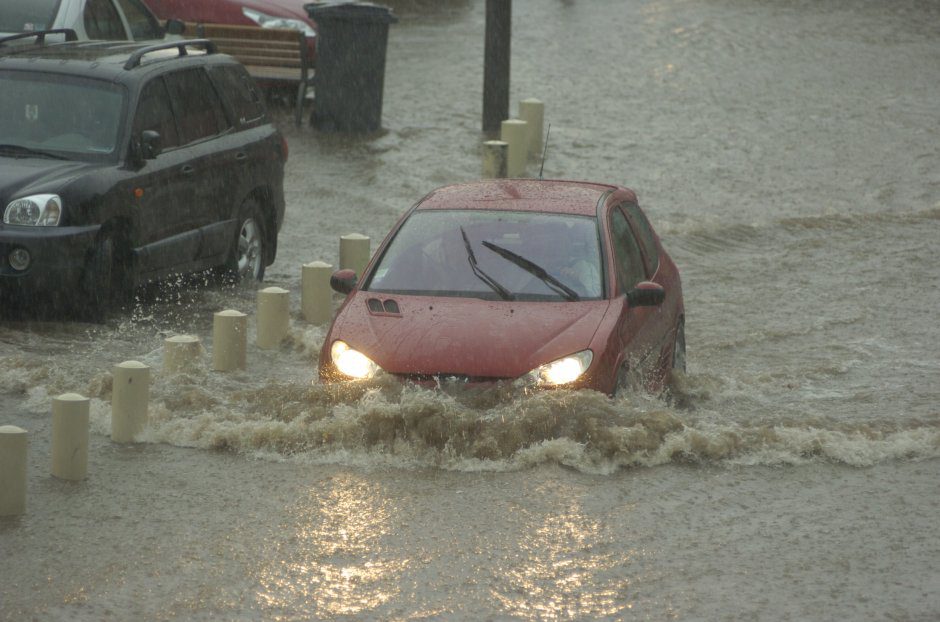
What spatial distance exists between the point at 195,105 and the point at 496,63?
25.1 feet

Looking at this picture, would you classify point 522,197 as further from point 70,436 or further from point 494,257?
point 70,436

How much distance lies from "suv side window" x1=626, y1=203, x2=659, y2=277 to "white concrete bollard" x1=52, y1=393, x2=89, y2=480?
365 centimetres

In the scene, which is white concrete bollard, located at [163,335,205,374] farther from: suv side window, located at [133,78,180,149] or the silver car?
the silver car

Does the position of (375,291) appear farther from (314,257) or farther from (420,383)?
(314,257)

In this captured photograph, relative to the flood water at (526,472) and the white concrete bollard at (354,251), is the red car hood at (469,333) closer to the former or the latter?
the flood water at (526,472)

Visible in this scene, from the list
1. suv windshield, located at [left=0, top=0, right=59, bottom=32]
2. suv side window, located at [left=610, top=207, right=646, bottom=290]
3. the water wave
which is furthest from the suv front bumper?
suv windshield, located at [left=0, top=0, right=59, bottom=32]

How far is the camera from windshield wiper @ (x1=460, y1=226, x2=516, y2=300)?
8.88 meters

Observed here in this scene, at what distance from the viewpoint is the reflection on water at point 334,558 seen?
6.21 meters

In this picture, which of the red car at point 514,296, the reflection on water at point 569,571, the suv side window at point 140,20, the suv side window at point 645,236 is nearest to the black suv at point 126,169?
the red car at point 514,296

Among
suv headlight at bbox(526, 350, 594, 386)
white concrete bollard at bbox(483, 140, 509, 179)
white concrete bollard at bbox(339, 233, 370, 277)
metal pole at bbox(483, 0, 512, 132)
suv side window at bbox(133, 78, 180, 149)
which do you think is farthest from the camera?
metal pole at bbox(483, 0, 512, 132)

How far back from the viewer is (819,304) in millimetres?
13867

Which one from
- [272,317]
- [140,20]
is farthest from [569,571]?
[140,20]

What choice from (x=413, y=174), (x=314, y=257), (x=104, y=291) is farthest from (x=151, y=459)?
(x=413, y=174)

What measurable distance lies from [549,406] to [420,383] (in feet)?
2.14
